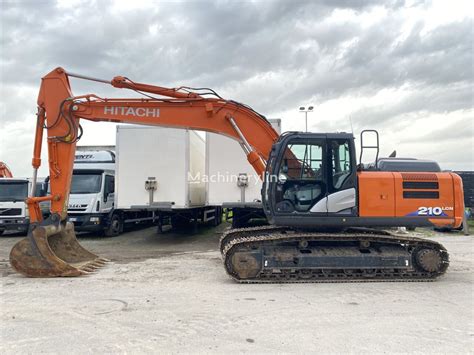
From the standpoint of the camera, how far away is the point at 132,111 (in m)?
8.66

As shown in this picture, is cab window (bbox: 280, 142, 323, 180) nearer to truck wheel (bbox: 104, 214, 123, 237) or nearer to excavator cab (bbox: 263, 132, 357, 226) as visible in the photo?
excavator cab (bbox: 263, 132, 357, 226)

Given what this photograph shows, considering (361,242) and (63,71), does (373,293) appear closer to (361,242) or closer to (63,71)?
(361,242)

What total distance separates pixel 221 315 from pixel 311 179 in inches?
125

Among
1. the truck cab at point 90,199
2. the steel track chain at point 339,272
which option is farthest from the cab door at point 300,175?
the truck cab at point 90,199

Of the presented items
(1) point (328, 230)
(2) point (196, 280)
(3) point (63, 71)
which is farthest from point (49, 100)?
(1) point (328, 230)

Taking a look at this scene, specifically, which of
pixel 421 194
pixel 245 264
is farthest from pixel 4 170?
pixel 421 194

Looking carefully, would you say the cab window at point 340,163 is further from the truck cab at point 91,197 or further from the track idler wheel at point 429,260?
the truck cab at point 91,197

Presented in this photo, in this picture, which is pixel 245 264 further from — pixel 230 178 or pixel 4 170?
pixel 4 170

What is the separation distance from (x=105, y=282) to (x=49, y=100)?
12.7 feet

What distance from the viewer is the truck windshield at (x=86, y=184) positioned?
1487 cm

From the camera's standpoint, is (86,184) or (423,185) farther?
(86,184)

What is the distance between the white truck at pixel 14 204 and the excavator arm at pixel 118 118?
26.2 ft

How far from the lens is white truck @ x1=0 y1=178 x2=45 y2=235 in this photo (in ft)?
52.1

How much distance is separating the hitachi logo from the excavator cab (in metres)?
2.74
